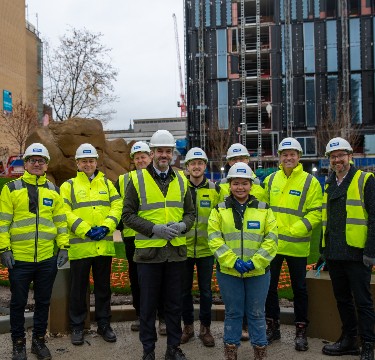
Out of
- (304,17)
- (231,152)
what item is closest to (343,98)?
(304,17)

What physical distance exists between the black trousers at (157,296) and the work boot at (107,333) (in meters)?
0.88

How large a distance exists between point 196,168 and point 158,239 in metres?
1.16

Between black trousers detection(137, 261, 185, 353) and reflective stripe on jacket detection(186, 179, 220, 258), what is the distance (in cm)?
50

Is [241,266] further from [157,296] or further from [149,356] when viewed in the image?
[149,356]

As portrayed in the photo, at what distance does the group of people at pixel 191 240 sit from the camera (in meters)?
4.91

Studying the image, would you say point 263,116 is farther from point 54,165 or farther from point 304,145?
point 54,165

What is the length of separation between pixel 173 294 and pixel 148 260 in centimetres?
46

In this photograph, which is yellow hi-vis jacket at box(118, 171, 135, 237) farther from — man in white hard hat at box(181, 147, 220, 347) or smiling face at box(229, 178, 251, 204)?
smiling face at box(229, 178, 251, 204)

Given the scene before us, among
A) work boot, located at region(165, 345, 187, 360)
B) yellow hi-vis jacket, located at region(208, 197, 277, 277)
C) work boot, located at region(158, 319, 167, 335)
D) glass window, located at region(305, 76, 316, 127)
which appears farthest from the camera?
glass window, located at region(305, 76, 316, 127)

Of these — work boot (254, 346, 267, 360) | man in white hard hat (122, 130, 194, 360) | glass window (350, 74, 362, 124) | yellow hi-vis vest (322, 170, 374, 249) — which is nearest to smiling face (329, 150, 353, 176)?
yellow hi-vis vest (322, 170, 374, 249)

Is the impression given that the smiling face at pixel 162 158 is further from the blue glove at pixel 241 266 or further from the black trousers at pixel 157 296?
the blue glove at pixel 241 266

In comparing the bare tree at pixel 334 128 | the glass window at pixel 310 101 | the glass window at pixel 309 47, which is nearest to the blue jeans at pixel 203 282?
the bare tree at pixel 334 128

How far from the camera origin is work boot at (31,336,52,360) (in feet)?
17.4

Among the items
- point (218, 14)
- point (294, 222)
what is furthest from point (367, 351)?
point (218, 14)
